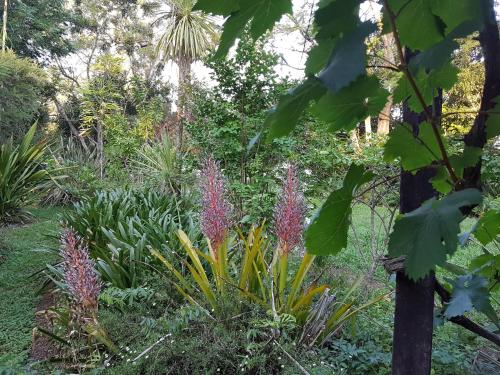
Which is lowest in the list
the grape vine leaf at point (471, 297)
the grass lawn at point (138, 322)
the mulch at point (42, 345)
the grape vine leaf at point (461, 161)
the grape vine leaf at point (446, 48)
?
the mulch at point (42, 345)

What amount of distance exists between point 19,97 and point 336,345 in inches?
379

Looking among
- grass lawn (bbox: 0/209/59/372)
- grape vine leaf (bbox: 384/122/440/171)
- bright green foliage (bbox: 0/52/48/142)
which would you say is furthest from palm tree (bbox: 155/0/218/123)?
grape vine leaf (bbox: 384/122/440/171)

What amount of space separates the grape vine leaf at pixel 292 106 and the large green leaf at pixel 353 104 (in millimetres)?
36

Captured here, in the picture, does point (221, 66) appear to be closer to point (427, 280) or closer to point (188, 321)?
point (188, 321)

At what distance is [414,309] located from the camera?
24.7 inches

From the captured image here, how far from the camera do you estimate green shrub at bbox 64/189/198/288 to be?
147 inches

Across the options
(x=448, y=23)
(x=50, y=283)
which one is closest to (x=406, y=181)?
(x=448, y=23)

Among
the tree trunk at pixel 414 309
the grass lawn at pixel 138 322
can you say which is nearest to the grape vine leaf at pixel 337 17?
the tree trunk at pixel 414 309

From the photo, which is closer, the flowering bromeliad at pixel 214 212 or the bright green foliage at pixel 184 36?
the flowering bromeliad at pixel 214 212

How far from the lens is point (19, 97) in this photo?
950 centimetres

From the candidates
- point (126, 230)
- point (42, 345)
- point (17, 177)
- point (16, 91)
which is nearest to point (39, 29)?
point (16, 91)

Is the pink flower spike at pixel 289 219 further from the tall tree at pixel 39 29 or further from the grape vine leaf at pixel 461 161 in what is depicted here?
the tall tree at pixel 39 29

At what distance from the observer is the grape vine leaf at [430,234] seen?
37 cm

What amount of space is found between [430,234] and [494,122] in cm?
18
